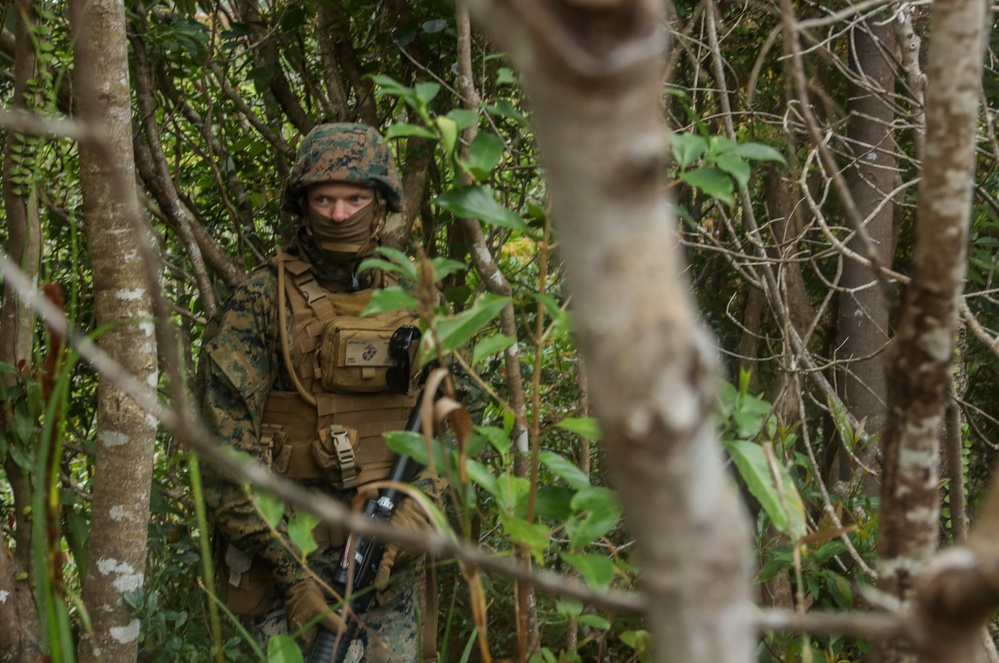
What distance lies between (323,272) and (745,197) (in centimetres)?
126

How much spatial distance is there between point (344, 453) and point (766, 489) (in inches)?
67.5

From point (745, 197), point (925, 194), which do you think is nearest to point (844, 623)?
point (925, 194)

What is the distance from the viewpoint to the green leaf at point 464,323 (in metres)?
1.05

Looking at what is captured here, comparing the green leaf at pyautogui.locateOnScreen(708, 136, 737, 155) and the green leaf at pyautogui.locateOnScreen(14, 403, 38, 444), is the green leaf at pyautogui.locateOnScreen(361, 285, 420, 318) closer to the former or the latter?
the green leaf at pyautogui.locateOnScreen(708, 136, 737, 155)

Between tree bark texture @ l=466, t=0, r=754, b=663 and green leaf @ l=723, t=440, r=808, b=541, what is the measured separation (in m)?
0.57

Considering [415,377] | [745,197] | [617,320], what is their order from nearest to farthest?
[617,320], [745,197], [415,377]

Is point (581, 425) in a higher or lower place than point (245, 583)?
higher

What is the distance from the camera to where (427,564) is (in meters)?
2.90

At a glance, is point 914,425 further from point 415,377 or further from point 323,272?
point 323,272

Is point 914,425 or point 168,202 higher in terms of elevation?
point 168,202

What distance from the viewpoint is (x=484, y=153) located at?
44.9 inches

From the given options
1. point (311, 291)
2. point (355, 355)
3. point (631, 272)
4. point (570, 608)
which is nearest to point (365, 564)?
point (355, 355)

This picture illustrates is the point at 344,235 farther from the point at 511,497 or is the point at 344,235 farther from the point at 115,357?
the point at 511,497

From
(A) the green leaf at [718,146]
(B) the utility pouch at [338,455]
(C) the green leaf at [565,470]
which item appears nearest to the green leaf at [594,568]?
(C) the green leaf at [565,470]
